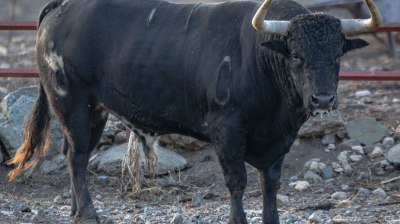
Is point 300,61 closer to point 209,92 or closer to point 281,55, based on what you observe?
point 281,55

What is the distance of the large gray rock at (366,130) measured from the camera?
743cm

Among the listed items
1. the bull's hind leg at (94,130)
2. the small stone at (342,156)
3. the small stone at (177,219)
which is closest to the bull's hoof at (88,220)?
the bull's hind leg at (94,130)

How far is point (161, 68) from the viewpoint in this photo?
5.29m

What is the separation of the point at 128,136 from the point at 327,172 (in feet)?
7.94

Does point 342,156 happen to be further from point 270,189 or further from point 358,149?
point 270,189

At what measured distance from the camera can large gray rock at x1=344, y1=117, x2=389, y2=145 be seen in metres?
7.43

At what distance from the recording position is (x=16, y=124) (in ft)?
24.7

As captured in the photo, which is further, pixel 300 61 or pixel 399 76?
pixel 399 76

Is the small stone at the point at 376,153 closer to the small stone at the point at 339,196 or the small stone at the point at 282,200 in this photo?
the small stone at the point at 339,196

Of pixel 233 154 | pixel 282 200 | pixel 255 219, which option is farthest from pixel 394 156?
pixel 233 154

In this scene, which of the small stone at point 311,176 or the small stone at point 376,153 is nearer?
the small stone at point 311,176

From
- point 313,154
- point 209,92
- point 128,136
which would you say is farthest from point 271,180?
point 128,136

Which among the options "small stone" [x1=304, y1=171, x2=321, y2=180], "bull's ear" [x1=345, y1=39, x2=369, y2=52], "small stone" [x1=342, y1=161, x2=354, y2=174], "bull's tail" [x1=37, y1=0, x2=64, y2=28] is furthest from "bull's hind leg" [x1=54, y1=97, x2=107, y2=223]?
"small stone" [x1=342, y1=161, x2=354, y2=174]

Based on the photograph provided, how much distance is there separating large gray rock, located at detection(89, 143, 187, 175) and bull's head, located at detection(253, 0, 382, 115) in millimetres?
2860
